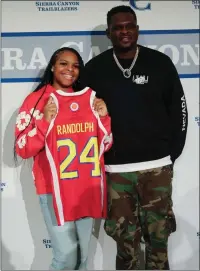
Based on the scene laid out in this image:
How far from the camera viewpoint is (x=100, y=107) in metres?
1.35

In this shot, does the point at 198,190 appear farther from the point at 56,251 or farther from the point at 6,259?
the point at 6,259

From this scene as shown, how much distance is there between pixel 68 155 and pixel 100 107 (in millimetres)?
220

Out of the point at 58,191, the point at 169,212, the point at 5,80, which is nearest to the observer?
the point at 58,191

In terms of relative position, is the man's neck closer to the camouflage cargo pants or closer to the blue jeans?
the camouflage cargo pants

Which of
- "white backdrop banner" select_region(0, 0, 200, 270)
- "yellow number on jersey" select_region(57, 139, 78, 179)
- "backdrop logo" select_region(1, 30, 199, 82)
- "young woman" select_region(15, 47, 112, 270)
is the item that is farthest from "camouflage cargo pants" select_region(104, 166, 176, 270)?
"backdrop logo" select_region(1, 30, 199, 82)

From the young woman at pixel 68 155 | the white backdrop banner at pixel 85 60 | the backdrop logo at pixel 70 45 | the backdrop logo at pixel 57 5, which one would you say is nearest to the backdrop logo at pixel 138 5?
the white backdrop banner at pixel 85 60

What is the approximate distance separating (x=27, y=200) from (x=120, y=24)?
37.5 inches

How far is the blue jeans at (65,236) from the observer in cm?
136

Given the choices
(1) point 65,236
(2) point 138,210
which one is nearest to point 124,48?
(2) point 138,210

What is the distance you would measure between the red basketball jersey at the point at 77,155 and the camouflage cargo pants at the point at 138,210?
2.7 inches

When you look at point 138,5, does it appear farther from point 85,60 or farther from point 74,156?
point 74,156

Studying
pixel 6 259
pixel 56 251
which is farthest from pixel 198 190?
pixel 6 259

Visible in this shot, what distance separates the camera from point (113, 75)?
1.42 meters

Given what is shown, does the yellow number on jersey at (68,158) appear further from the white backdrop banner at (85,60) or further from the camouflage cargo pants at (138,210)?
the white backdrop banner at (85,60)
